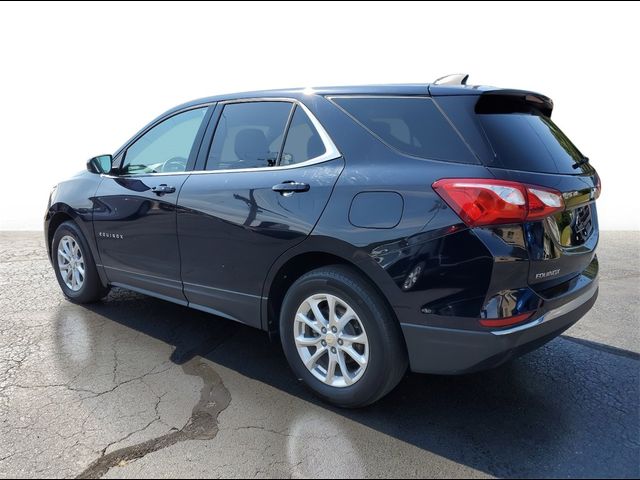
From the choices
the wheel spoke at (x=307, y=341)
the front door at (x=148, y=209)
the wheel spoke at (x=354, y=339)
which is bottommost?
the wheel spoke at (x=307, y=341)

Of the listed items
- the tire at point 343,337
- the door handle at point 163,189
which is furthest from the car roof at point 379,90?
the tire at point 343,337

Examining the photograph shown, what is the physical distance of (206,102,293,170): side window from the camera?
3285mm

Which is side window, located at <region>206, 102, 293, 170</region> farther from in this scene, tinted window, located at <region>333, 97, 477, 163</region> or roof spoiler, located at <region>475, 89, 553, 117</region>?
A: roof spoiler, located at <region>475, 89, 553, 117</region>

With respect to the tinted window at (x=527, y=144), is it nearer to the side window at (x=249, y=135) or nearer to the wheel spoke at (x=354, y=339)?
the wheel spoke at (x=354, y=339)

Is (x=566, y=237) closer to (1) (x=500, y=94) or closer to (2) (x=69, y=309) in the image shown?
(1) (x=500, y=94)

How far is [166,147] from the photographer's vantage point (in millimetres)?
4070

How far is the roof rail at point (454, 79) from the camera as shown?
3020 mm

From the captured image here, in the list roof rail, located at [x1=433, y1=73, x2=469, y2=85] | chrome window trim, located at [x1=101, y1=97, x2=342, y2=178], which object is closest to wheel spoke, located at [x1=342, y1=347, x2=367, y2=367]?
chrome window trim, located at [x1=101, y1=97, x2=342, y2=178]

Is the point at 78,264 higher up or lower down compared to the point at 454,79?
lower down

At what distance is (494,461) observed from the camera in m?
2.44

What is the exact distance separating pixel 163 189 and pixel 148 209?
0.24 meters

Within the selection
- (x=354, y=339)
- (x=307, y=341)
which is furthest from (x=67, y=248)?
(x=354, y=339)

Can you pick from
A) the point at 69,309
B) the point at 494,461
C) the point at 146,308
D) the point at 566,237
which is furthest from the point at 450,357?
the point at 69,309

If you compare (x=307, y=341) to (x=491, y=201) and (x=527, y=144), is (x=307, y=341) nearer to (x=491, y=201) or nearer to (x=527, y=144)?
(x=491, y=201)
